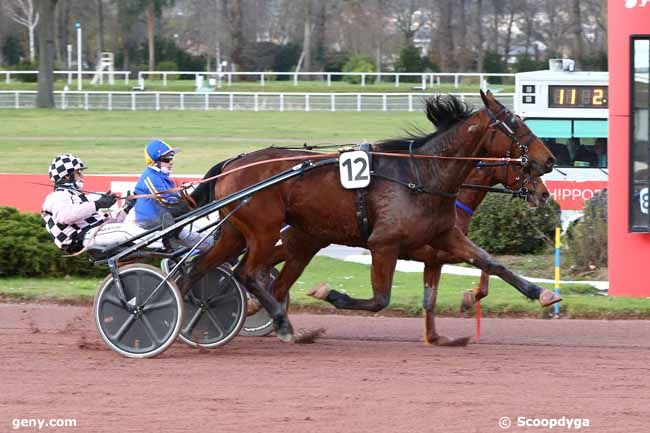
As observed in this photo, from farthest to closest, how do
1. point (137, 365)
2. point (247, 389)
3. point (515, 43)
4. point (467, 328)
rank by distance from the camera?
point (515, 43), point (467, 328), point (137, 365), point (247, 389)

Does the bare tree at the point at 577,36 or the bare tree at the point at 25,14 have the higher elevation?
the bare tree at the point at 25,14

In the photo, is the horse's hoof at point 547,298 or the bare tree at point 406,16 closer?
the horse's hoof at point 547,298

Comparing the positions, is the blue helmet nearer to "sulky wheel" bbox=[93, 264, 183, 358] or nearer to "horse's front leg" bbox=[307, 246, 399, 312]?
"sulky wheel" bbox=[93, 264, 183, 358]

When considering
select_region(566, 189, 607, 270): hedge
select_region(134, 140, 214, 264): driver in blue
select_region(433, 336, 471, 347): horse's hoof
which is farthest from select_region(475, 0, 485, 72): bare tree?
select_region(134, 140, 214, 264): driver in blue

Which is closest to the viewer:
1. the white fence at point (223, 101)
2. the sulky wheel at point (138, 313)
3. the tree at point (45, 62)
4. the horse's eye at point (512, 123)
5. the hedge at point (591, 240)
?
the sulky wheel at point (138, 313)

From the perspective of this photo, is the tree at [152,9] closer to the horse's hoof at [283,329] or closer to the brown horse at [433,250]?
the brown horse at [433,250]

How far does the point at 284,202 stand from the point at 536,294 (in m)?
1.89

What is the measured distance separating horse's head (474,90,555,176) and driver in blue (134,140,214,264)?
2264mm

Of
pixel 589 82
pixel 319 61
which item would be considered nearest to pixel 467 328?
pixel 589 82

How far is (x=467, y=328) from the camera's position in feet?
30.6

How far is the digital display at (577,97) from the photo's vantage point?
17.1 metres

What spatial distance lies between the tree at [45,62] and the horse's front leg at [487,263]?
29.4 meters

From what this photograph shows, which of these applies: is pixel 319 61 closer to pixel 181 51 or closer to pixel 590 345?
pixel 181 51

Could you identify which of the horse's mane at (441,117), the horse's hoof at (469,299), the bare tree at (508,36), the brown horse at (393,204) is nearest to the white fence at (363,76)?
the bare tree at (508,36)
